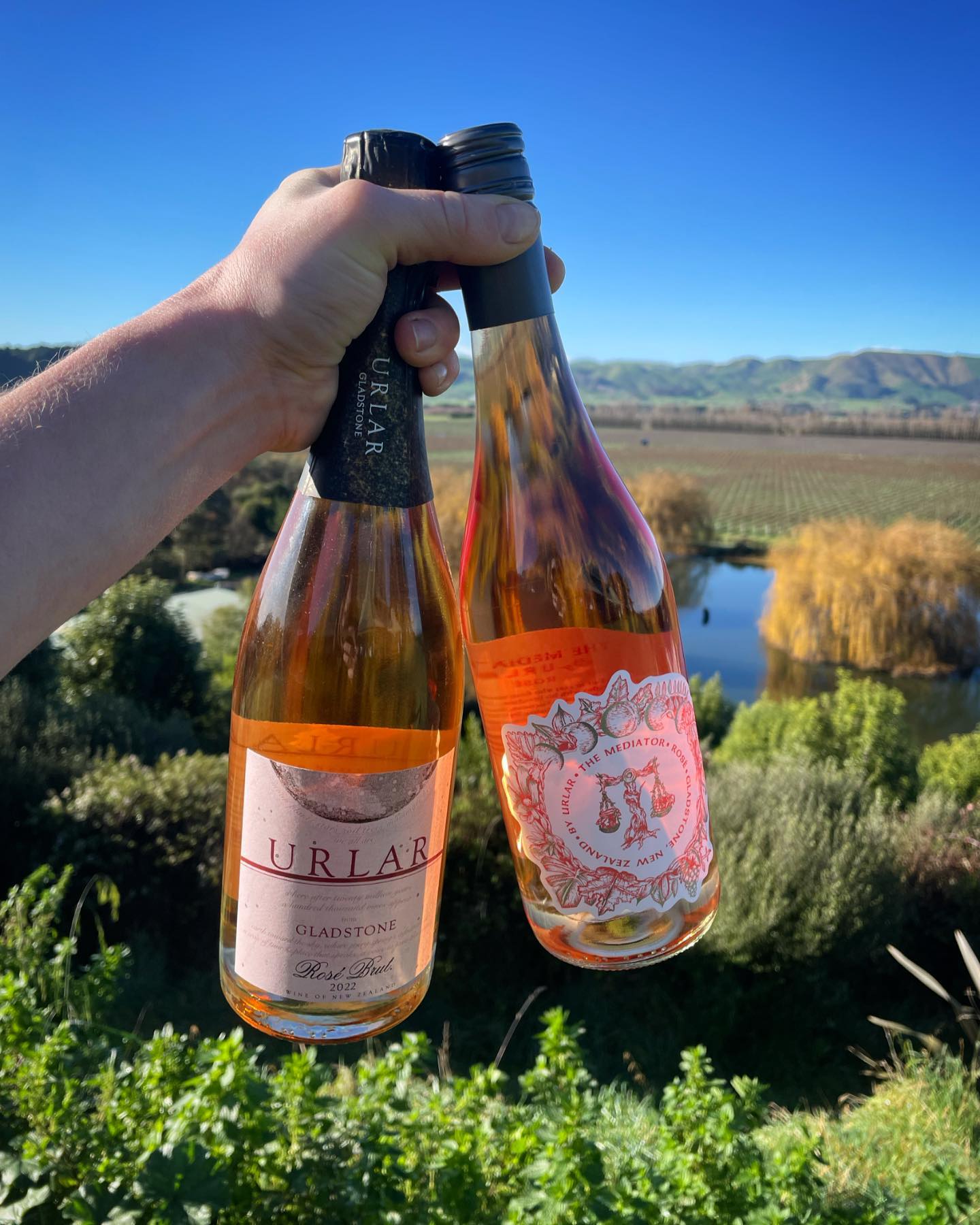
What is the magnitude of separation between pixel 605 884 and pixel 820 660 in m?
23.4

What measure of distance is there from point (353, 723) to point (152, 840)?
6749 millimetres

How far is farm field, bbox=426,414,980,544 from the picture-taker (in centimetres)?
2692

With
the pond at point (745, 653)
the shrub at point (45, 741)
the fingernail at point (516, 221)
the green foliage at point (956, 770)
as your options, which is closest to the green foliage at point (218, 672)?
the pond at point (745, 653)

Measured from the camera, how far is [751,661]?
24.8m

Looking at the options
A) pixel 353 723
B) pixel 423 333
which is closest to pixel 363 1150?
pixel 353 723

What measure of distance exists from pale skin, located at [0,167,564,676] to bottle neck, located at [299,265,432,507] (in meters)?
0.02

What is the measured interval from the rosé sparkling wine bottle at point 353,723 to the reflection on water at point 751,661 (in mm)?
11122

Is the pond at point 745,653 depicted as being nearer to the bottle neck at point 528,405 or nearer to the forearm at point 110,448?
the bottle neck at point 528,405

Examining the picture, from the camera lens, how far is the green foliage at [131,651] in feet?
38.3

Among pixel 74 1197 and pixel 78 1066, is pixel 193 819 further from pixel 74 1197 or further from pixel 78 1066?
pixel 74 1197

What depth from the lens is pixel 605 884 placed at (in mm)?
1162

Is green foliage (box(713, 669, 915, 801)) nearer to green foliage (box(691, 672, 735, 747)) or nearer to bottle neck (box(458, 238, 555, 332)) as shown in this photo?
green foliage (box(691, 672, 735, 747))

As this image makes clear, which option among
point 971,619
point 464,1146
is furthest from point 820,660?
point 464,1146

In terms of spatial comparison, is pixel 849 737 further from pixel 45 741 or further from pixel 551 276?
pixel 551 276
